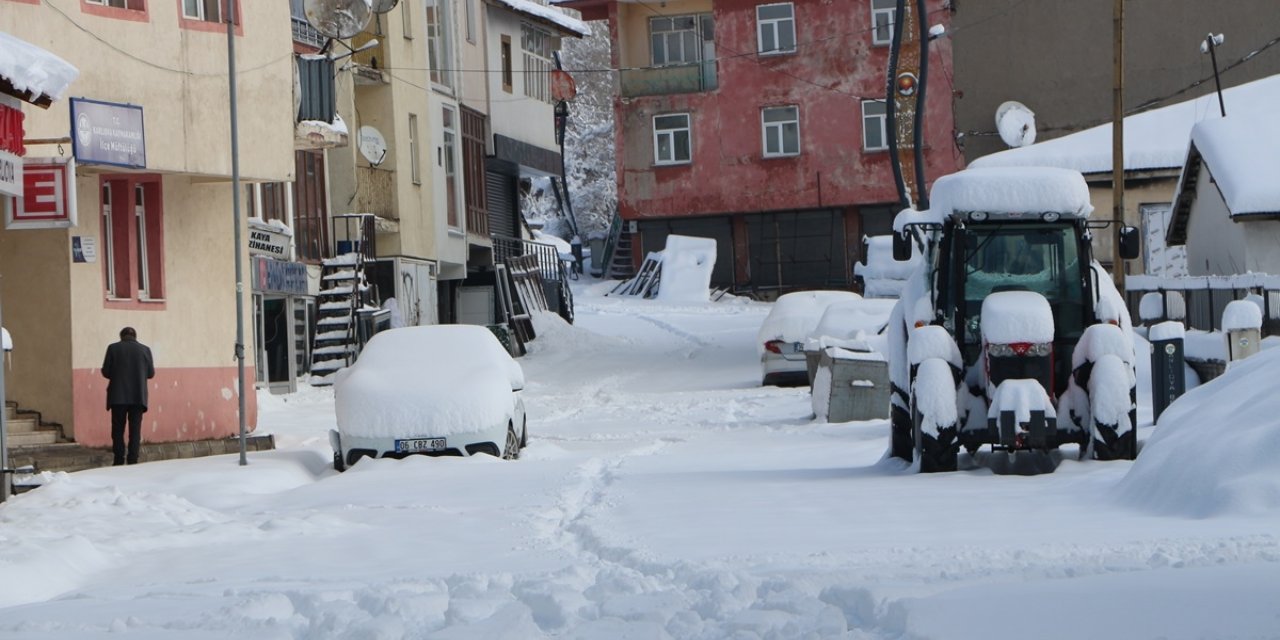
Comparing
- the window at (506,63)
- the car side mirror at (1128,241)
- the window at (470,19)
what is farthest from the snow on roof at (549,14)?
the car side mirror at (1128,241)

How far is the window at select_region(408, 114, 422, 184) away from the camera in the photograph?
41938 millimetres

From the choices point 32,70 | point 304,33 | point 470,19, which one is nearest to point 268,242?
point 304,33

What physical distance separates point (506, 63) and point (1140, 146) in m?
16.8

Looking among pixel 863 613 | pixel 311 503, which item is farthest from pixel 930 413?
pixel 863 613

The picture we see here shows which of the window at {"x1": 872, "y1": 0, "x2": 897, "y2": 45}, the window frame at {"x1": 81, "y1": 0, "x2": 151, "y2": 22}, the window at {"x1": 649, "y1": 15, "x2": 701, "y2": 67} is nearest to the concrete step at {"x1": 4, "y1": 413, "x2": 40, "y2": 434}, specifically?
the window frame at {"x1": 81, "y1": 0, "x2": 151, "y2": 22}

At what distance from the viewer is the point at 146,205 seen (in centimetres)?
2338

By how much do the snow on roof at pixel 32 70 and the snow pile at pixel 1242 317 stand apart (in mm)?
12249

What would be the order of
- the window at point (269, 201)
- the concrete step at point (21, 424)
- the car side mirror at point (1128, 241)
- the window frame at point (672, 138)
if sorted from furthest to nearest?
the window frame at point (672, 138)
the window at point (269, 201)
the concrete step at point (21, 424)
the car side mirror at point (1128, 241)

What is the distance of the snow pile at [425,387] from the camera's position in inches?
736

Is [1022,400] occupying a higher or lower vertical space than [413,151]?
lower

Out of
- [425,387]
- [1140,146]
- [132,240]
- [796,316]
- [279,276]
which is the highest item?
[1140,146]

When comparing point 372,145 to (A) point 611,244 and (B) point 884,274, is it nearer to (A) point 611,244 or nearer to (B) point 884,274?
(B) point 884,274

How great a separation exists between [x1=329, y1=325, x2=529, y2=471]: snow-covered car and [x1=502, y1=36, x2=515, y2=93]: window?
1193 inches

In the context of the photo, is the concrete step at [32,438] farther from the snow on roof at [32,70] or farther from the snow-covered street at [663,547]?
the snow on roof at [32,70]
